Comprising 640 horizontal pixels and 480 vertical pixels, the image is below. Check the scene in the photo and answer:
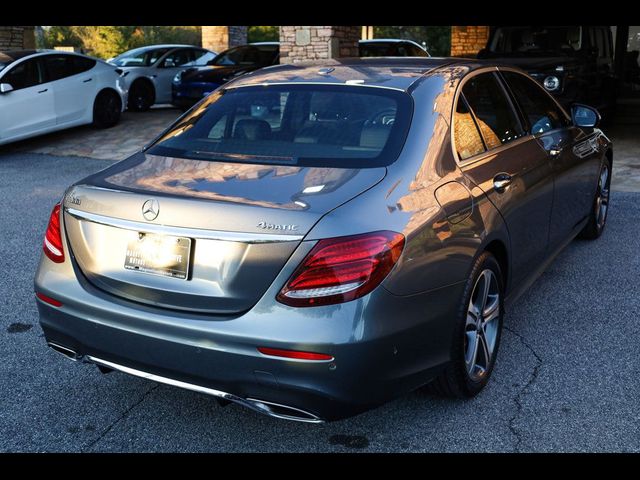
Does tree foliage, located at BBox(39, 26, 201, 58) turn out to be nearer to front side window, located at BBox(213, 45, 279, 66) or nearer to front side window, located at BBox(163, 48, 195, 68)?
front side window, located at BBox(163, 48, 195, 68)

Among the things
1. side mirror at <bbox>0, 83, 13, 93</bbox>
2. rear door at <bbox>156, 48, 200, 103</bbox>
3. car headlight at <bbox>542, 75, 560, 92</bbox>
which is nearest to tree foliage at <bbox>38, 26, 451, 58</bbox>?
rear door at <bbox>156, 48, 200, 103</bbox>

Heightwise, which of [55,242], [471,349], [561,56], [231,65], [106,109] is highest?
[561,56]

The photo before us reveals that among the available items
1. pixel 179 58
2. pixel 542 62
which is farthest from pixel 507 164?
pixel 179 58

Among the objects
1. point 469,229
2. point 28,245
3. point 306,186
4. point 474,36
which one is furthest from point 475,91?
point 474,36

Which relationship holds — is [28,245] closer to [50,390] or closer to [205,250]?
[50,390]

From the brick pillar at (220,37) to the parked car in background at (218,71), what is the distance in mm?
8766

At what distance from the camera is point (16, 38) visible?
60.4 feet

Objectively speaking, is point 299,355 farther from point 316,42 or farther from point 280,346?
point 316,42

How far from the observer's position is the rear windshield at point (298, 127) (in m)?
3.25

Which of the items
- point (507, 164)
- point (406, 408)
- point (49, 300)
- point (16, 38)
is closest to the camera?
point (49, 300)

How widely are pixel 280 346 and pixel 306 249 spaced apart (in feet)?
A: 1.18

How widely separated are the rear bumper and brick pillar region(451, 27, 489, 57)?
71.8 ft

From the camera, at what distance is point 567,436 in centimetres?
315
